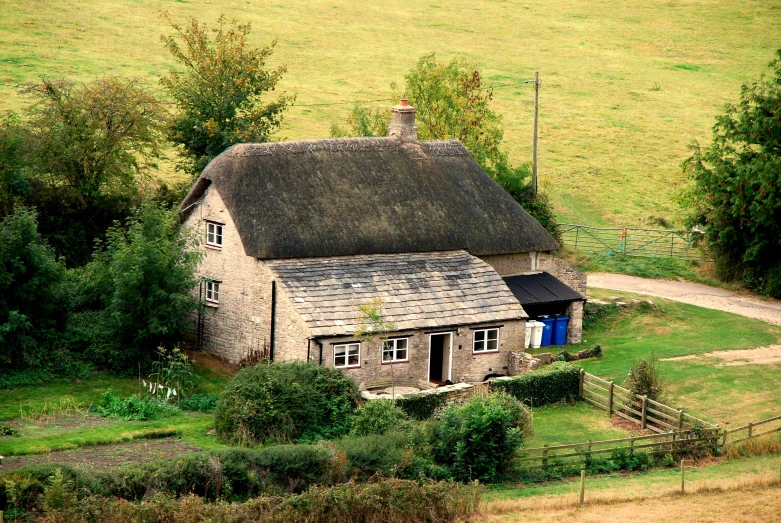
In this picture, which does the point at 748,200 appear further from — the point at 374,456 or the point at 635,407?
the point at 374,456

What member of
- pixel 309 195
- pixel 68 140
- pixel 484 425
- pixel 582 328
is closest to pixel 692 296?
pixel 582 328

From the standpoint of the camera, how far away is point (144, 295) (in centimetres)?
3406

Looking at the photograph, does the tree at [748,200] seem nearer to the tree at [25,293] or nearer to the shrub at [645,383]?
the shrub at [645,383]

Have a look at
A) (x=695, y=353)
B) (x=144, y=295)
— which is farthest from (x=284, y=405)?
(x=695, y=353)

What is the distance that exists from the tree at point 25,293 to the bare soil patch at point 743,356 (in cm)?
1899

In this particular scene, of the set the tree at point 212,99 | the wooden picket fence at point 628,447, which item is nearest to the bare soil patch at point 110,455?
the wooden picket fence at point 628,447

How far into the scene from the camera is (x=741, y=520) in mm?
25406

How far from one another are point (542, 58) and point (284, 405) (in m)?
53.9

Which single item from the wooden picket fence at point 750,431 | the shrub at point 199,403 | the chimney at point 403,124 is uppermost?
the chimney at point 403,124

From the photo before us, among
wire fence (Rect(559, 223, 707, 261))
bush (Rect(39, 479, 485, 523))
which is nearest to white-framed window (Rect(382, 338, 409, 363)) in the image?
bush (Rect(39, 479, 485, 523))

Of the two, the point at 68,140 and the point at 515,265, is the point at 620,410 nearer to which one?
the point at 515,265

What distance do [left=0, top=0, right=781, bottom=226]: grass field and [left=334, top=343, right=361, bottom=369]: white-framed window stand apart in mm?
22448

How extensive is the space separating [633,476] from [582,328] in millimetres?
12168

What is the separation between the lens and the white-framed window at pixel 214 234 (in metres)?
36.2
